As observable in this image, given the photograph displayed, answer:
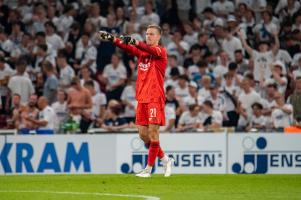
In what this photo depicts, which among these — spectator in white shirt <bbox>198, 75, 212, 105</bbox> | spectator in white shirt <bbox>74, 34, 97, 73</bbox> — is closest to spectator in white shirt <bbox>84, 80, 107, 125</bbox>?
spectator in white shirt <bbox>74, 34, 97, 73</bbox>

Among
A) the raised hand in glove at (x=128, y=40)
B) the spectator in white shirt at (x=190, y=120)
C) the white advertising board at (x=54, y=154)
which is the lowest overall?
the white advertising board at (x=54, y=154)

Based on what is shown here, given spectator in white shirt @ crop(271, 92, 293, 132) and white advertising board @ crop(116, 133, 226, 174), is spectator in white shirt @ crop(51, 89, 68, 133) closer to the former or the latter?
white advertising board @ crop(116, 133, 226, 174)

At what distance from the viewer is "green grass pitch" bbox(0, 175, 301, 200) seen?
1263cm

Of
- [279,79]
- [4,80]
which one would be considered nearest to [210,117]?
[279,79]

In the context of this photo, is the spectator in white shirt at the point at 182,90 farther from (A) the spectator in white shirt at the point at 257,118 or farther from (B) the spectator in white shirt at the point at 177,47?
(B) the spectator in white shirt at the point at 177,47

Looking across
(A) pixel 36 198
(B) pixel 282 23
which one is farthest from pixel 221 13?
(A) pixel 36 198

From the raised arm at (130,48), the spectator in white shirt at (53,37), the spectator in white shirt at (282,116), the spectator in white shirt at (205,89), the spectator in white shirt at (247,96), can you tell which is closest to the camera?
the raised arm at (130,48)

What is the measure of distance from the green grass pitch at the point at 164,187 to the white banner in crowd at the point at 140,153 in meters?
4.08

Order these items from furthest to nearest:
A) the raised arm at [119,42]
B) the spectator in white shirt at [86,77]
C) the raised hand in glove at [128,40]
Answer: the spectator in white shirt at [86,77] → the raised hand in glove at [128,40] → the raised arm at [119,42]

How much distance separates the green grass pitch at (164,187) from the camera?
12.6 meters

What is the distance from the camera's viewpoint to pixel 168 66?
2494 cm

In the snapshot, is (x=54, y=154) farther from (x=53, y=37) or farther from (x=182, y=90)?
(x=53, y=37)

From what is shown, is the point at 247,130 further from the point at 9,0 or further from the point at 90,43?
the point at 9,0

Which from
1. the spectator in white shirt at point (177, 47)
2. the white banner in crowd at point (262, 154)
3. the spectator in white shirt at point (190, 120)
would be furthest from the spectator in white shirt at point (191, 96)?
the spectator in white shirt at point (177, 47)
